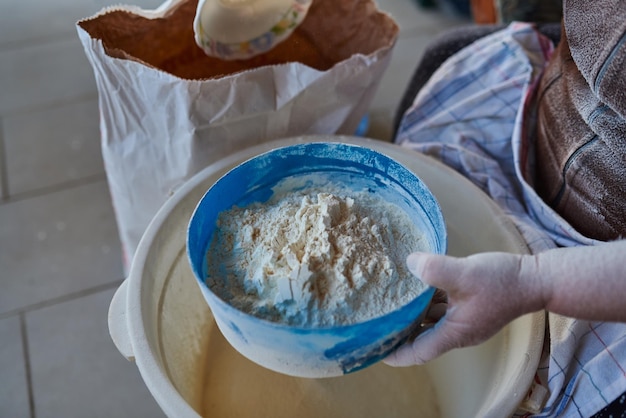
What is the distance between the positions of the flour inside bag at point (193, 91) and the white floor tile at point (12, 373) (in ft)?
0.86

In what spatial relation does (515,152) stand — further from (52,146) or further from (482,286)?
(52,146)

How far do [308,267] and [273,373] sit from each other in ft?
0.81

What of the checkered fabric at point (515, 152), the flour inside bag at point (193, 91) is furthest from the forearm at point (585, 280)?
the flour inside bag at point (193, 91)

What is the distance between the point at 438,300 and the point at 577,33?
0.30 meters

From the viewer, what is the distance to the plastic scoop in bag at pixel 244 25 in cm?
69

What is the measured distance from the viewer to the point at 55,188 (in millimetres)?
1126

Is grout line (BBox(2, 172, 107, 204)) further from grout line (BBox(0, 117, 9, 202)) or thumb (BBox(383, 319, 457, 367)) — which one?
thumb (BBox(383, 319, 457, 367))

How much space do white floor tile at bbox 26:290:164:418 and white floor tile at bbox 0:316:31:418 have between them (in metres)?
0.02

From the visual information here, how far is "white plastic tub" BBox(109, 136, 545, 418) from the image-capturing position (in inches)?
22.2

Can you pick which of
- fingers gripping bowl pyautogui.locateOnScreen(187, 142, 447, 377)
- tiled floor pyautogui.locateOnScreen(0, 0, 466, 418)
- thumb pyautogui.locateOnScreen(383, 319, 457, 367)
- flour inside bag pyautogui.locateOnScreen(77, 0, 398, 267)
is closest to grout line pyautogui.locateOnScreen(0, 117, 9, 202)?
tiled floor pyautogui.locateOnScreen(0, 0, 466, 418)

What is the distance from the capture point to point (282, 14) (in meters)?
0.75

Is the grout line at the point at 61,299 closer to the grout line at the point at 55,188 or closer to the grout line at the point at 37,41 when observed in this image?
the grout line at the point at 55,188

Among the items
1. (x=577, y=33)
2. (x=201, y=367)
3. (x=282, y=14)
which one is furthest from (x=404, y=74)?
(x=201, y=367)

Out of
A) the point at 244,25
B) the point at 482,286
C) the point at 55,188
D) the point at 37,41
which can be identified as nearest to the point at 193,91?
the point at 244,25
